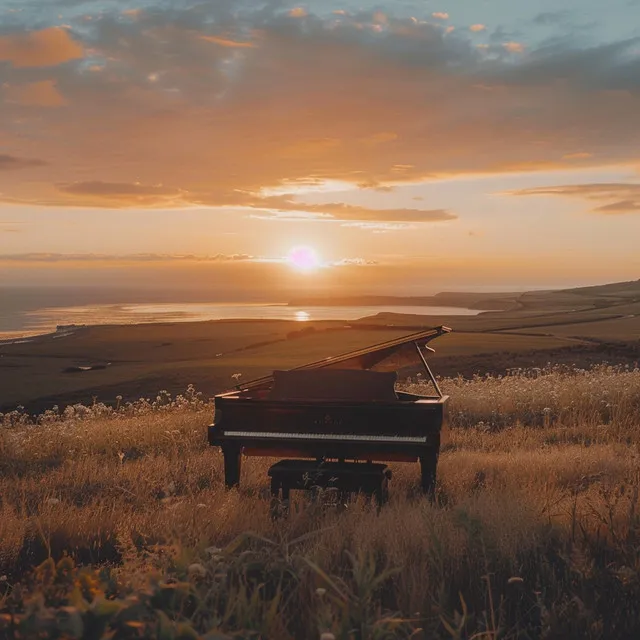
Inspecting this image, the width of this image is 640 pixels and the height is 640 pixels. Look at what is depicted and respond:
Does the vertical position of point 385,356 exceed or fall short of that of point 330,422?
it exceeds it

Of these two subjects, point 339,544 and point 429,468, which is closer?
point 339,544

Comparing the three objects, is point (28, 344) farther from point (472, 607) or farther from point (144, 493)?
point (472, 607)

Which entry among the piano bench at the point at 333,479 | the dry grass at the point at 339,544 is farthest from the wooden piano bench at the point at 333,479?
the dry grass at the point at 339,544

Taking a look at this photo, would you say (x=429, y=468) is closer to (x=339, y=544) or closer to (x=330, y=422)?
(x=330, y=422)

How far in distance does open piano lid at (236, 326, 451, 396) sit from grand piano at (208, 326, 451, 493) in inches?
7.7

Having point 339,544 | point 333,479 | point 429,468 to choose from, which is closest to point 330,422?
point 333,479

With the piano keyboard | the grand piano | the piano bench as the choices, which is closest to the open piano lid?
the grand piano

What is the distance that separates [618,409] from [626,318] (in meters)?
41.8

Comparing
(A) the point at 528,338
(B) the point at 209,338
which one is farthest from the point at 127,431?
(B) the point at 209,338

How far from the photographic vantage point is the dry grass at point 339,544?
3730 mm

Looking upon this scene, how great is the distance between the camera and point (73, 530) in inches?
251

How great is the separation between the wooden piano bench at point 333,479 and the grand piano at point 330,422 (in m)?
0.33

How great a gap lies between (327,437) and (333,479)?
0.76 meters

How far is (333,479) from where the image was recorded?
7645mm
